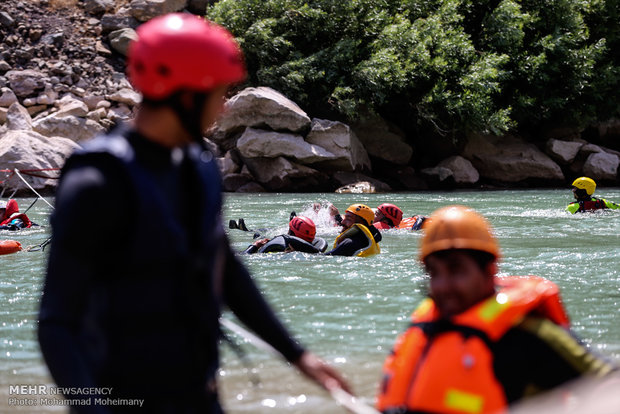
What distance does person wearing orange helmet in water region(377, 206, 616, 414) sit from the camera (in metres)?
2.15

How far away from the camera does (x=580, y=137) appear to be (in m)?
29.2

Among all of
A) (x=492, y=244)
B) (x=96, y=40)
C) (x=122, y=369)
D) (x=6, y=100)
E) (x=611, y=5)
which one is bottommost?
(x=6, y=100)

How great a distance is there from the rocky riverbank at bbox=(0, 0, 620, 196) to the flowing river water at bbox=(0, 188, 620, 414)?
857 centimetres

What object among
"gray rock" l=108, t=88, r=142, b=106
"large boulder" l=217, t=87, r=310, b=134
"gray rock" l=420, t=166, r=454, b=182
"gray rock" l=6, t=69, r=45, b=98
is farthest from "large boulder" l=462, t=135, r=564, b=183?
"gray rock" l=6, t=69, r=45, b=98

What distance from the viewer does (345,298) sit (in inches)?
271

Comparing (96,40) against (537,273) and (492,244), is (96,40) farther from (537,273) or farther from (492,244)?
(492,244)

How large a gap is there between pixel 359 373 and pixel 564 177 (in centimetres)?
2286

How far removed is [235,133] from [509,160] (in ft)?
32.0

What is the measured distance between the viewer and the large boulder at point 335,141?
75.7 feet

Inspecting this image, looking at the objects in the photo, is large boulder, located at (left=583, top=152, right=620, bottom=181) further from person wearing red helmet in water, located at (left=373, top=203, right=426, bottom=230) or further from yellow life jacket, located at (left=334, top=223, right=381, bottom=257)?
yellow life jacket, located at (left=334, top=223, right=381, bottom=257)

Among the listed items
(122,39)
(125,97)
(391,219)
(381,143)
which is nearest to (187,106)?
(391,219)

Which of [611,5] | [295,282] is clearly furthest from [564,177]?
[295,282]

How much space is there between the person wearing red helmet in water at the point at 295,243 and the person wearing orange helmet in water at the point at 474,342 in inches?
280

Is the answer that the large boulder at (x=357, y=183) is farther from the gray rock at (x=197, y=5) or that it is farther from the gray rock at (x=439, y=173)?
the gray rock at (x=197, y=5)
